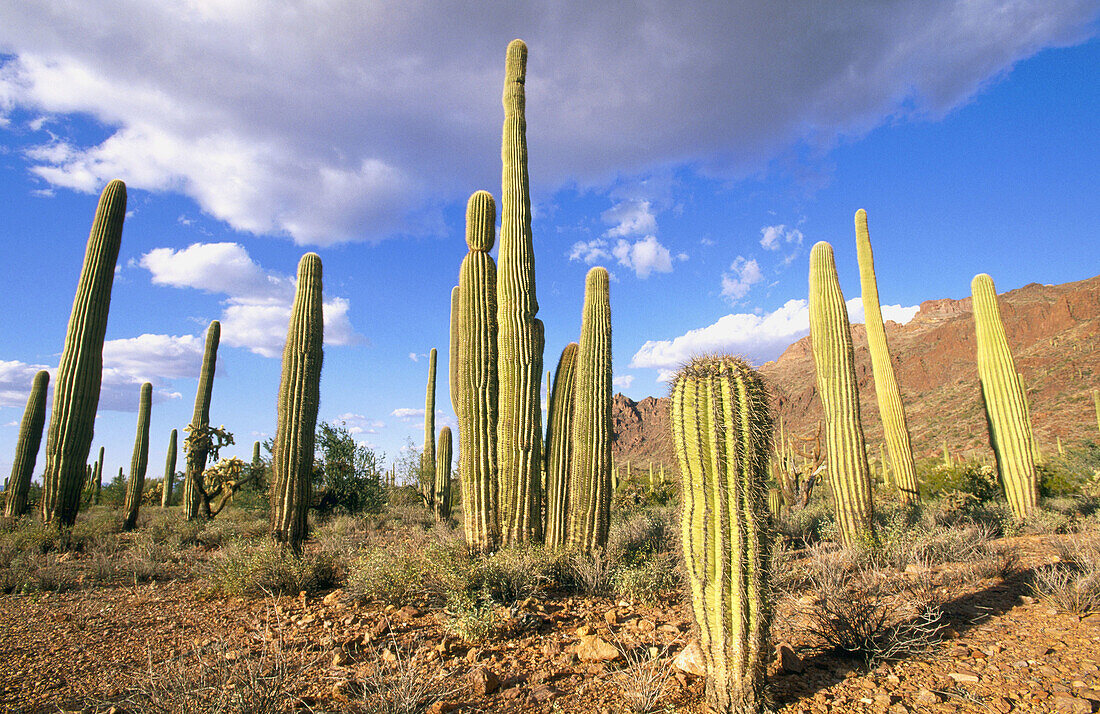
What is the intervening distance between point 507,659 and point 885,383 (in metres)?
10.1

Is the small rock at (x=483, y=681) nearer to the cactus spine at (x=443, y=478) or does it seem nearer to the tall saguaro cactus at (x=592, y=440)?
→ the tall saguaro cactus at (x=592, y=440)

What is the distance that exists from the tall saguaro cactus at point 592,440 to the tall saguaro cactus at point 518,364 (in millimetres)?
584

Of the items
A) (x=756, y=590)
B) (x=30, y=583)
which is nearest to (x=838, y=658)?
(x=756, y=590)

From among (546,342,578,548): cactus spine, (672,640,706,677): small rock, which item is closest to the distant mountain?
(546,342,578,548): cactus spine

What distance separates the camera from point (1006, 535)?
8.61 metres

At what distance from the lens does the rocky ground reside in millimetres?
3445

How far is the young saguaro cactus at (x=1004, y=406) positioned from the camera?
31.6ft

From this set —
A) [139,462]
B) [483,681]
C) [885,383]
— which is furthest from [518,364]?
[139,462]

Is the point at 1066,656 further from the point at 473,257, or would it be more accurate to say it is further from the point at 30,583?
the point at 30,583

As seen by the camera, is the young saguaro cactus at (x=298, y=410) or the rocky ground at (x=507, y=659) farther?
the young saguaro cactus at (x=298, y=410)

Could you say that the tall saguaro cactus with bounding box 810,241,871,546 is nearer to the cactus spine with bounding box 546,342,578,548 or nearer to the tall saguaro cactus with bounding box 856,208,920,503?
the tall saguaro cactus with bounding box 856,208,920,503

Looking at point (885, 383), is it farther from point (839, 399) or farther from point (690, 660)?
point (690, 660)

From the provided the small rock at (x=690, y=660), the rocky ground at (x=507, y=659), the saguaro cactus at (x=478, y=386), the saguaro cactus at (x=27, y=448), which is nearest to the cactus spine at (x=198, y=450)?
the saguaro cactus at (x=27, y=448)

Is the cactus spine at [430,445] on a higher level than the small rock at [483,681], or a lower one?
higher
